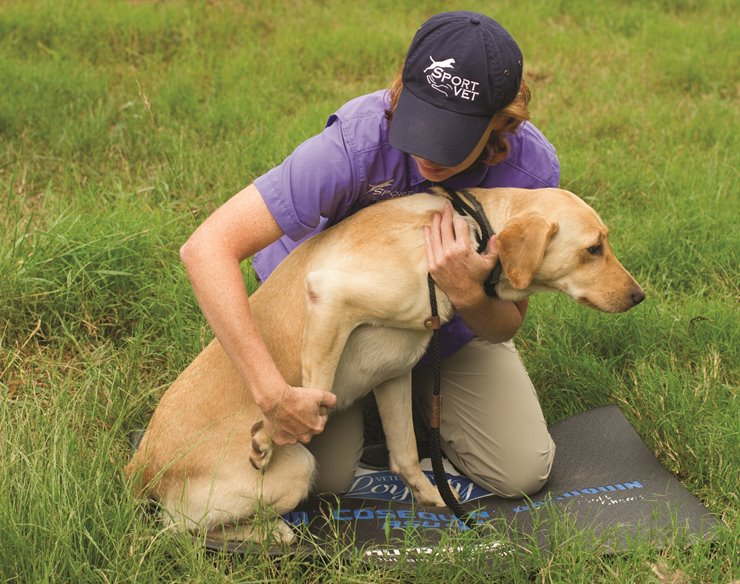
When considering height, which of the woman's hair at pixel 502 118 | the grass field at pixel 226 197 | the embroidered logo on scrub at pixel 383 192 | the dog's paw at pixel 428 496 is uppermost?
the woman's hair at pixel 502 118

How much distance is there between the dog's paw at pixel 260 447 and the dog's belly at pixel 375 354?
1.07ft

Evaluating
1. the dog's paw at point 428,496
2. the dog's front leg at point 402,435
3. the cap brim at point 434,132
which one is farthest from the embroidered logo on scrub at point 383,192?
the dog's paw at point 428,496

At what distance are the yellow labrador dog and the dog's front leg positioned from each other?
168 millimetres

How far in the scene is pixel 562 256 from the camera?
8.53ft

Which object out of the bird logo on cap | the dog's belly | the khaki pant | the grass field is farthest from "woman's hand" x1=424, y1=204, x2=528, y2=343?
the grass field

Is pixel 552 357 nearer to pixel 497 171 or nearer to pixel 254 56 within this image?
pixel 497 171

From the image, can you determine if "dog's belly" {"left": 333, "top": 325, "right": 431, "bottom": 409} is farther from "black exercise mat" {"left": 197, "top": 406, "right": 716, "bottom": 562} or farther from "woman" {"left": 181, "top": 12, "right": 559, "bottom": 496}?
"black exercise mat" {"left": 197, "top": 406, "right": 716, "bottom": 562}

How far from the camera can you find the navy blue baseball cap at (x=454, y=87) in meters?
2.46

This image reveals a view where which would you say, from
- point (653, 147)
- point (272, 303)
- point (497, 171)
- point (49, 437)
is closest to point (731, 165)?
point (653, 147)

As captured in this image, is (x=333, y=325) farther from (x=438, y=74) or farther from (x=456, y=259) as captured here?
(x=438, y=74)

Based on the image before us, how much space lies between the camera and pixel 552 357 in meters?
3.61

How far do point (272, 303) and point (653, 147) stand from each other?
3403 mm

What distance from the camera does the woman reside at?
2486mm

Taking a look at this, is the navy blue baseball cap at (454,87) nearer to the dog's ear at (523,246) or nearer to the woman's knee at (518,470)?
the dog's ear at (523,246)
